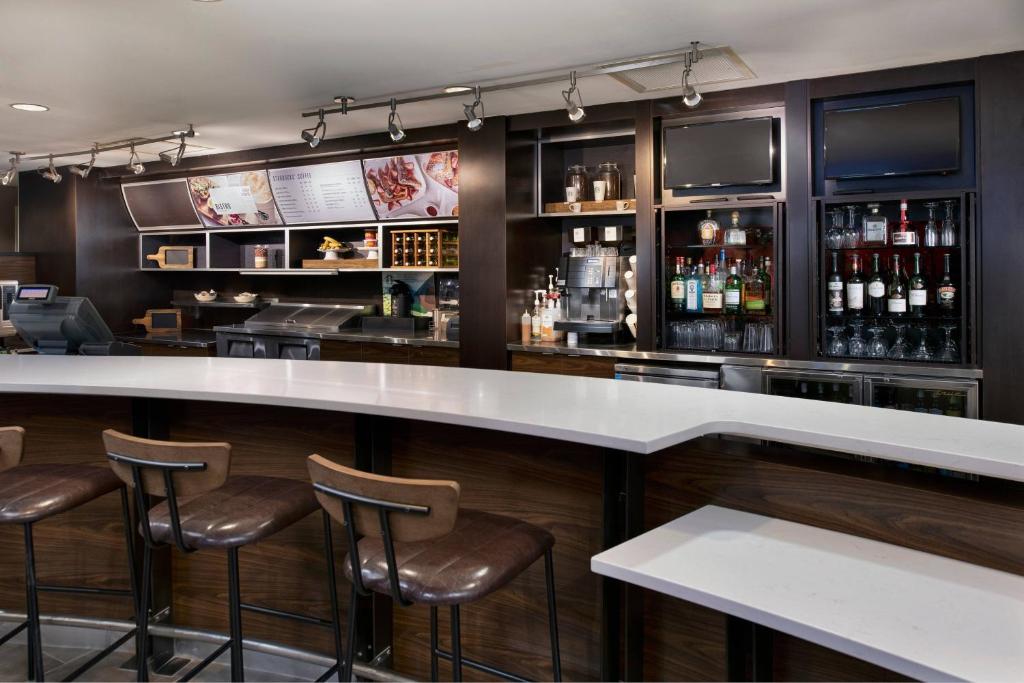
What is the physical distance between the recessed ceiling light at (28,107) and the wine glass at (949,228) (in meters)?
5.08

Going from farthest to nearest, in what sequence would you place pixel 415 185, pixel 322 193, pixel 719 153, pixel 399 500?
pixel 322 193 < pixel 415 185 < pixel 719 153 < pixel 399 500

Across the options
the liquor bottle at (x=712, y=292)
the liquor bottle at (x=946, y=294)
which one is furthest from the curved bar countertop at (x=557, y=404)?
the liquor bottle at (x=946, y=294)

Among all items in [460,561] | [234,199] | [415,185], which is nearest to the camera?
[460,561]

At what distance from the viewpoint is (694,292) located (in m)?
4.40

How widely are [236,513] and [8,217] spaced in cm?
692

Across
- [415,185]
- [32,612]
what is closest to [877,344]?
[415,185]

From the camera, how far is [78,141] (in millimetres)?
5824

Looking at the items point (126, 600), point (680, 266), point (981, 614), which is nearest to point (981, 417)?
point (680, 266)

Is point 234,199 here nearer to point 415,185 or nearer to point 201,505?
point 415,185

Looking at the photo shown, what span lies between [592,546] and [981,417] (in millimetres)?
2454

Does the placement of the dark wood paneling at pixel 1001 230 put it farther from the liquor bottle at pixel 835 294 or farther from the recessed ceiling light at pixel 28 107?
the recessed ceiling light at pixel 28 107

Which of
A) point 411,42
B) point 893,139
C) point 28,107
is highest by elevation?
point 28,107

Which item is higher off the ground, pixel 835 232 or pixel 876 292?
pixel 835 232

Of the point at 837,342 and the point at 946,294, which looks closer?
the point at 946,294
